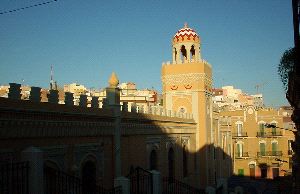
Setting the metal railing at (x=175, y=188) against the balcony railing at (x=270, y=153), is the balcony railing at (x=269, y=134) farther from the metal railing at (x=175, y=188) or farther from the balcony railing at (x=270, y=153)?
the metal railing at (x=175, y=188)

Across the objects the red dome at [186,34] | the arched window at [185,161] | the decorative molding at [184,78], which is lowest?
the arched window at [185,161]

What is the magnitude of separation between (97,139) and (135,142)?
11.9 feet

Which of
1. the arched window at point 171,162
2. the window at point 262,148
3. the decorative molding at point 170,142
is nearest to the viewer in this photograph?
the decorative molding at point 170,142

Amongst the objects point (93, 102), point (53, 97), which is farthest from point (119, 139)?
point (53, 97)

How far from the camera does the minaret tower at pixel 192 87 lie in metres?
27.4

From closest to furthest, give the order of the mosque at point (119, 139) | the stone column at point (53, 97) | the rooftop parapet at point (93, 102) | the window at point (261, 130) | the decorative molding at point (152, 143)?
the mosque at point (119, 139)
the rooftop parapet at point (93, 102)
the stone column at point (53, 97)
the decorative molding at point (152, 143)
the window at point (261, 130)

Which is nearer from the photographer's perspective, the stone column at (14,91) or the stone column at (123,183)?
the stone column at (14,91)

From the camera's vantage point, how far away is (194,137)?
27391 mm

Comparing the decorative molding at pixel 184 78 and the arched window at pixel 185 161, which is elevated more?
the decorative molding at pixel 184 78

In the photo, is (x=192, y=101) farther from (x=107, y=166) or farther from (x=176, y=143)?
(x=107, y=166)

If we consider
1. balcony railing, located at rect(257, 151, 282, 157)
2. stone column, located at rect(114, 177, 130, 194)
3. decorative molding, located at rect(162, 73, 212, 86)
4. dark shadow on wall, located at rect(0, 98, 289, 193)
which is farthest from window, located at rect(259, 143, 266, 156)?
stone column, located at rect(114, 177, 130, 194)

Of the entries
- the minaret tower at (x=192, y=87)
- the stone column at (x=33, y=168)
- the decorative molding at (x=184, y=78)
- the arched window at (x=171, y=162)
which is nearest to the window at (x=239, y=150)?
the minaret tower at (x=192, y=87)

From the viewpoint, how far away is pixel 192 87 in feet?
90.4

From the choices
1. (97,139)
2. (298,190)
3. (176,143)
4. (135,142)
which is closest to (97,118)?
(97,139)
